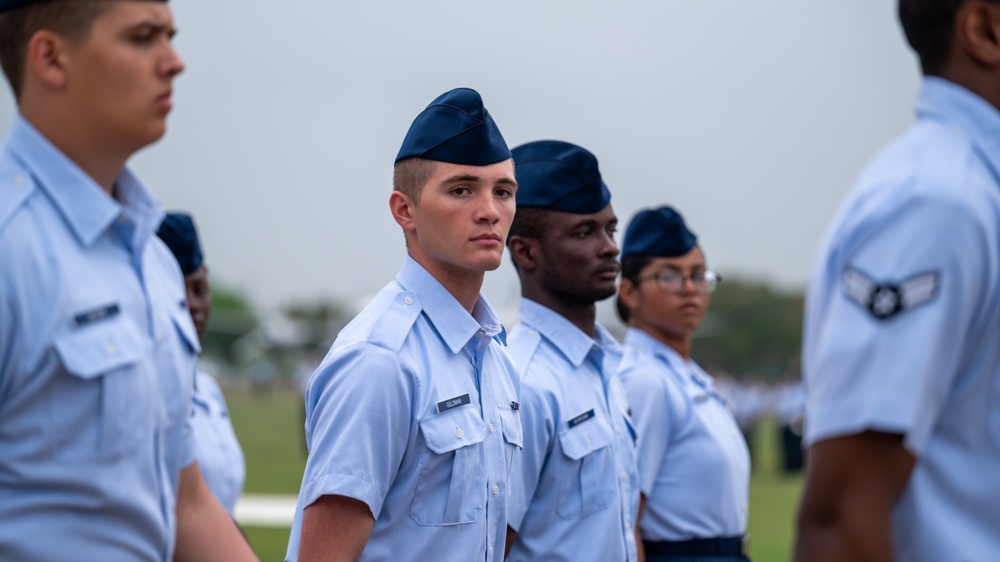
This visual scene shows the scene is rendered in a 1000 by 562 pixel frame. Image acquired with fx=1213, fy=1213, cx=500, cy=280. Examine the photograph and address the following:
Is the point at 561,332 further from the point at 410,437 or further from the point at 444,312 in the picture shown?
the point at 410,437

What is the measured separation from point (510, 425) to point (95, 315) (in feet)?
5.78

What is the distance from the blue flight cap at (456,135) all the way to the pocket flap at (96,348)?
65.9 inches

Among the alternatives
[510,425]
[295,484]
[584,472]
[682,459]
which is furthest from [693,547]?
[295,484]

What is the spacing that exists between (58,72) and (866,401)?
1.49 metres

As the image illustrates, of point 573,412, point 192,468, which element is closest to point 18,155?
point 192,468

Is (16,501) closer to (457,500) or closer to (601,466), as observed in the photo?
(457,500)

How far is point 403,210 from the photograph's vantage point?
3.75m

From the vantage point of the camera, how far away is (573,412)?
14.6 feet

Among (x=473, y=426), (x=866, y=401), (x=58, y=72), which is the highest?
(x=58, y=72)

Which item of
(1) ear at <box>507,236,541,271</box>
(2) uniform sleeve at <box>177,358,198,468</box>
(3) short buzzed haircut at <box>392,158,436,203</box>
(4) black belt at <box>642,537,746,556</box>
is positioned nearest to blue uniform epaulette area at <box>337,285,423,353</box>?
(3) short buzzed haircut at <box>392,158,436,203</box>

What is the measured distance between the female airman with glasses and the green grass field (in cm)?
478

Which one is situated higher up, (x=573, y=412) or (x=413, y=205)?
(x=413, y=205)

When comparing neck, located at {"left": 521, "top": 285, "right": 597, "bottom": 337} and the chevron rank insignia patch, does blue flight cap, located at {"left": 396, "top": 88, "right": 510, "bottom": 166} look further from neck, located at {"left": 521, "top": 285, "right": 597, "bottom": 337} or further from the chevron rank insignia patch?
the chevron rank insignia patch

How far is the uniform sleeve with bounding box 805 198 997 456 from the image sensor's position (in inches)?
76.6
